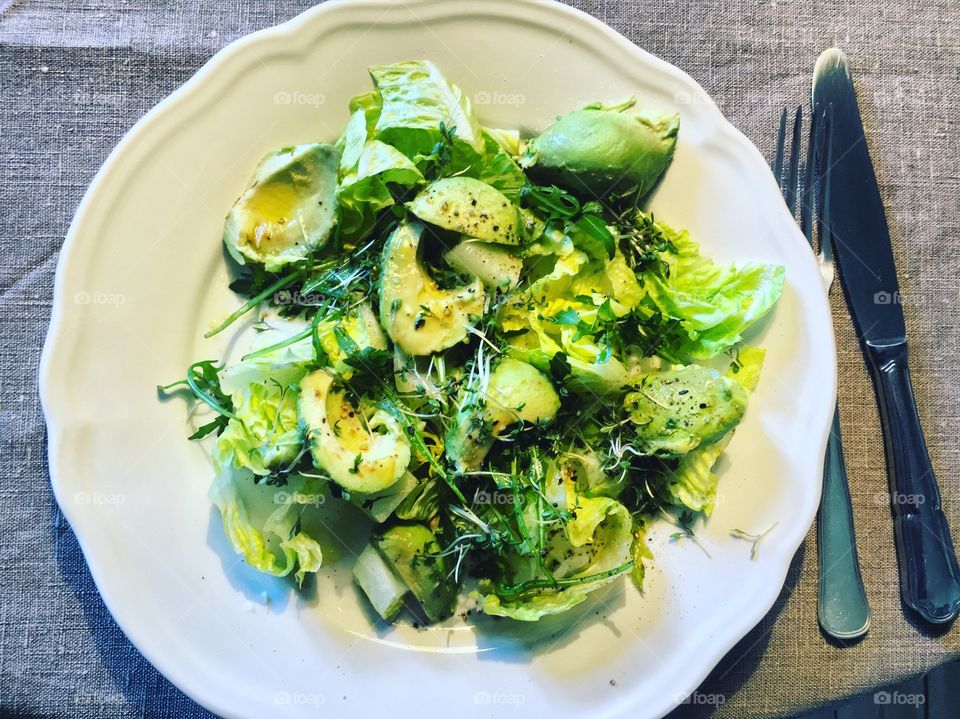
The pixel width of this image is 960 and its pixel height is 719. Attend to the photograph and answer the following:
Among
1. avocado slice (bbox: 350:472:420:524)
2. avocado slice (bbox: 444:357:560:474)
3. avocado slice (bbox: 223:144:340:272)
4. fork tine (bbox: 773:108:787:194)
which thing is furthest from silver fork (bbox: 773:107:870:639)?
avocado slice (bbox: 223:144:340:272)

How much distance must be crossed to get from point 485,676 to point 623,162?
1.10 m

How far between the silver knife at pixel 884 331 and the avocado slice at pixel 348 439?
1.13m

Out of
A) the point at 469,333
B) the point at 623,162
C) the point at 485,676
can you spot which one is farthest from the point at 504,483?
the point at 623,162

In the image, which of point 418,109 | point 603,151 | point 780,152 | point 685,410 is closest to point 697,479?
point 685,410

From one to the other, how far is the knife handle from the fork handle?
13 centimetres

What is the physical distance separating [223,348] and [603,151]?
2.97ft

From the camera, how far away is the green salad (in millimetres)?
1510

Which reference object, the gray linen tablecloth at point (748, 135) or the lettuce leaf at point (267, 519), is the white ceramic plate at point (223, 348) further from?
the gray linen tablecloth at point (748, 135)

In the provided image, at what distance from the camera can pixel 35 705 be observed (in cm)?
169

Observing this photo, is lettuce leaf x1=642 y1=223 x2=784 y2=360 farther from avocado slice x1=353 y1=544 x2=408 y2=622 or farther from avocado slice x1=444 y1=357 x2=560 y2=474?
avocado slice x1=353 y1=544 x2=408 y2=622

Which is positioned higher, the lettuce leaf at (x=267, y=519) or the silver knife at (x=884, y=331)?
the silver knife at (x=884, y=331)

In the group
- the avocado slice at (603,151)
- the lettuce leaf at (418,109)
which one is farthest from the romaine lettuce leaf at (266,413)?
the avocado slice at (603,151)

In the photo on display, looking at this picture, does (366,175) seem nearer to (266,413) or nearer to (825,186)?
(266,413)

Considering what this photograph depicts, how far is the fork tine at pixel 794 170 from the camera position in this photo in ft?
5.99
